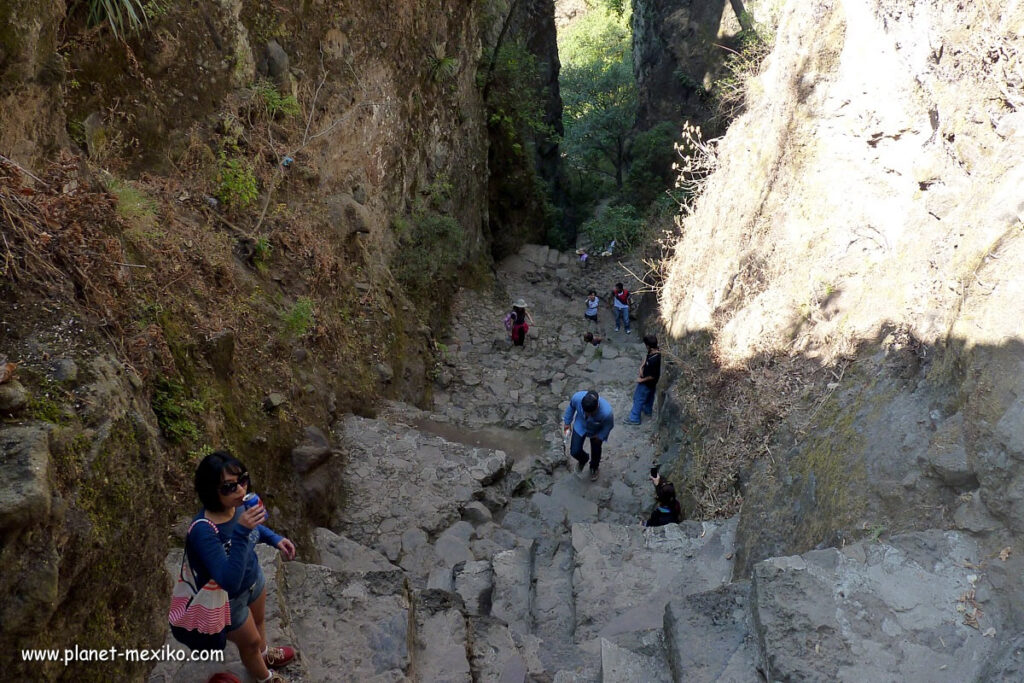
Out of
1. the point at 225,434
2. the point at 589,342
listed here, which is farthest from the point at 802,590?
the point at 589,342

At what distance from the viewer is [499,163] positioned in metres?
19.2

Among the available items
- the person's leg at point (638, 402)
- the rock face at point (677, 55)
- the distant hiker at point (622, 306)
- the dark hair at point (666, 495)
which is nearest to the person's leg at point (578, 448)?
the dark hair at point (666, 495)

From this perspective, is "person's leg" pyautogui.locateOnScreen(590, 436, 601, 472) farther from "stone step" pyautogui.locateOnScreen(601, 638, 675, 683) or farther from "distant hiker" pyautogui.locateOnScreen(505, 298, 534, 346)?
"distant hiker" pyautogui.locateOnScreen(505, 298, 534, 346)

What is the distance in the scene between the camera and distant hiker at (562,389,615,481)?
7953 mm

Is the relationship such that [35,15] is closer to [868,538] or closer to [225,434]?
[225,434]

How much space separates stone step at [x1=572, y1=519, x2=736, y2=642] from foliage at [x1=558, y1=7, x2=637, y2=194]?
2059 centimetres

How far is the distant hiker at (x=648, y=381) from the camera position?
9969 mm

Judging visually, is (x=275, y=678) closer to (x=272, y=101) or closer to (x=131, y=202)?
(x=131, y=202)

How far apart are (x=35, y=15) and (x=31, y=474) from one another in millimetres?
3498

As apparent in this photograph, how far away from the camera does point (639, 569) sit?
6.04 metres

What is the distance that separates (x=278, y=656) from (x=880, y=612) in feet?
10.6

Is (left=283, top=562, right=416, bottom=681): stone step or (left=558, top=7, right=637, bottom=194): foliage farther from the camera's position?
(left=558, top=7, right=637, bottom=194): foliage

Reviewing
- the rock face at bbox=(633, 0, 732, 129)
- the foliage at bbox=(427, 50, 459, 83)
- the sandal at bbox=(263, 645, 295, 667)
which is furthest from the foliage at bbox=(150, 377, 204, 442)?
the rock face at bbox=(633, 0, 732, 129)

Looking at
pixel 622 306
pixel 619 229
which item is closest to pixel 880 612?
pixel 622 306
